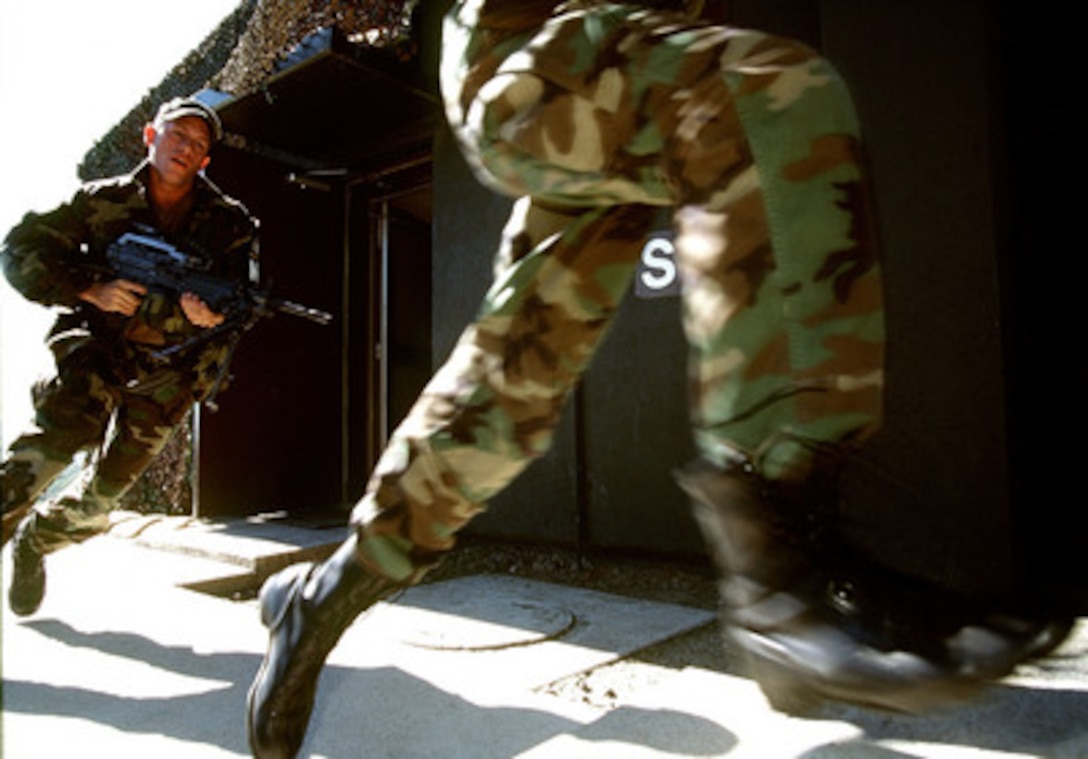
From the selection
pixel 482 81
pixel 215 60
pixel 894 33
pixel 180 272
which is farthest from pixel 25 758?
pixel 215 60

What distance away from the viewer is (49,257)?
263 cm

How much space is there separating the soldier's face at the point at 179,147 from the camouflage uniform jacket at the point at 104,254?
13cm

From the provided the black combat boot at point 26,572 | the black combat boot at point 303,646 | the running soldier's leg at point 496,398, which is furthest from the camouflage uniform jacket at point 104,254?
the running soldier's leg at point 496,398

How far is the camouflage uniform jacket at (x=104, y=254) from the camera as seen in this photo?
2.60 meters

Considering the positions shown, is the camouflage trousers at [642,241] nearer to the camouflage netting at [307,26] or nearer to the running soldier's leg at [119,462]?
the running soldier's leg at [119,462]

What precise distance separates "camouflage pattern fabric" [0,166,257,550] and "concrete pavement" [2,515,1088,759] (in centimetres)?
41

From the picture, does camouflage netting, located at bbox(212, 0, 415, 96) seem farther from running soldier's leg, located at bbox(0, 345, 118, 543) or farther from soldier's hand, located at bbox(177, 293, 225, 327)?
running soldier's leg, located at bbox(0, 345, 118, 543)

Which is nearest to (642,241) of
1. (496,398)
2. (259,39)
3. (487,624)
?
(496,398)

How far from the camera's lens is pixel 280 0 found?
4.17 m

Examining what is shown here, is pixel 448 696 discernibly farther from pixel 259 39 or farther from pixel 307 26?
pixel 259 39

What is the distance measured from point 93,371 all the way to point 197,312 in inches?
18.6

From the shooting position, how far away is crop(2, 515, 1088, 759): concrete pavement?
1.22 metres

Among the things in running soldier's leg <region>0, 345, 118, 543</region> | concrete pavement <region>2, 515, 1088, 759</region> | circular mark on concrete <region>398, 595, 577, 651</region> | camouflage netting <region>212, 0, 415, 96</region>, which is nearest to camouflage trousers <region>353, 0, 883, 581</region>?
concrete pavement <region>2, 515, 1088, 759</region>

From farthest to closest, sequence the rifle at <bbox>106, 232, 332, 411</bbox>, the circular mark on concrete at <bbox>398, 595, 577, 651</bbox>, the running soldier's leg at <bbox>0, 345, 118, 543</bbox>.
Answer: the rifle at <bbox>106, 232, 332, 411</bbox> < the running soldier's leg at <bbox>0, 345, 118, 543</bbox> < the circular mark on concrete at <bbox>398, 595, 577, 651</bbox>
